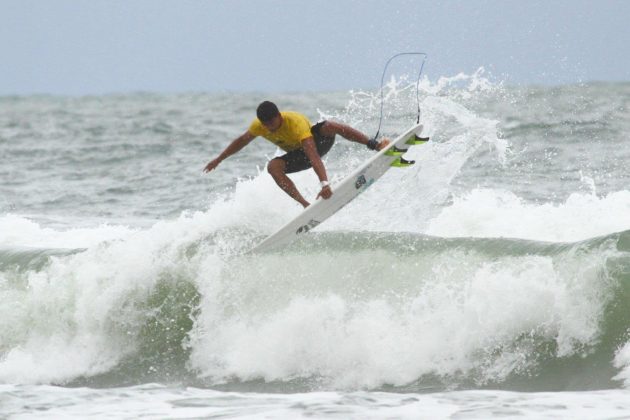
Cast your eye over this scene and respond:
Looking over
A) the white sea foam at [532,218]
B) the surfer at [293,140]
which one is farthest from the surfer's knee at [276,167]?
the white sea foam at [532,218]

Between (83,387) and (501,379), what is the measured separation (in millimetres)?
3595

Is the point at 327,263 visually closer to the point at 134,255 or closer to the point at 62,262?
the point at 134,255

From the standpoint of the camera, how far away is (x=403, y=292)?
8.53 metres

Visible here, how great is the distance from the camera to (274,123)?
9164 millimetres

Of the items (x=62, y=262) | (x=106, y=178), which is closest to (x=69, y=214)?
(x=106, y=178)

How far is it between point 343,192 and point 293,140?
728 mm

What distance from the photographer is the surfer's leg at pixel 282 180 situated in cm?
951

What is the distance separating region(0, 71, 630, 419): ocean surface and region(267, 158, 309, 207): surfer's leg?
1.84ft

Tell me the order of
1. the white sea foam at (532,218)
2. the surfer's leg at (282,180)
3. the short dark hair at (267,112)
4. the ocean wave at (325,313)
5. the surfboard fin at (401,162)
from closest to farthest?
1. the ocean wave at (325,313)
2. the short dark hair at (267,112)
3. the surfer's leg at (282,180)
4. the surfboard fin at (401,162)
5. the white sea foam at (532,218)

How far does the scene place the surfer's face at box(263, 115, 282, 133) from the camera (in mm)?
9125

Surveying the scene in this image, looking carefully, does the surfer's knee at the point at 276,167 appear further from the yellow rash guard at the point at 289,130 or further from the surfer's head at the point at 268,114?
the surfer's head at the point at 268,114

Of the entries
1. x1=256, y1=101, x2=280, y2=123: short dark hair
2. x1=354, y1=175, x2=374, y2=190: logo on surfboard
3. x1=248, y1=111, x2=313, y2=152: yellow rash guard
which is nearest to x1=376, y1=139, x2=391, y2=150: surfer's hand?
x1=354, y1=175, x2=374, y2=190: logo on surfboard

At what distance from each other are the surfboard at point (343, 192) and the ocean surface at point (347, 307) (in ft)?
0.52

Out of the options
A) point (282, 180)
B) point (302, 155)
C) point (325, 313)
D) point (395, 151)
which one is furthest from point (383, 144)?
point (325, 313)
